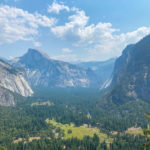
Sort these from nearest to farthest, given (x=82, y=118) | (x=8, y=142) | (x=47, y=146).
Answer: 1. (x=47, y=146)
2. (x=8, y=142)
3. (x=82, y=118)

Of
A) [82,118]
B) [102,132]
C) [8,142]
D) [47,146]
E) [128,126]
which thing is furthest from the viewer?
[82,118]

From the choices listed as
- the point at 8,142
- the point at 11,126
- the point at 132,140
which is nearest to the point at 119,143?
the point at 132,140

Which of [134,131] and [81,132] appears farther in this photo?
[81,132]

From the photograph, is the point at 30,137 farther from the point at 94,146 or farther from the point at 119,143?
the point at 119,143

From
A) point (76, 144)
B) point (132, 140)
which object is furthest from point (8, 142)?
point (132, 140)

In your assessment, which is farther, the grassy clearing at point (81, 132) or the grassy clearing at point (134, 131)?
the grassy clearing at point (134, 131)

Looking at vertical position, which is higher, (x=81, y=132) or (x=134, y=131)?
(x=134, y=131)

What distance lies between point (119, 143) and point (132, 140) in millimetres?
14484

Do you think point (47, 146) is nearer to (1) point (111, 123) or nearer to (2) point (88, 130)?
(2) point (88, 130)

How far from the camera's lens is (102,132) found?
5950 inches

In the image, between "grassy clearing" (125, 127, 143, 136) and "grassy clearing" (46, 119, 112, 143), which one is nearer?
"grassy clearing" (46, 119, 112, 143)

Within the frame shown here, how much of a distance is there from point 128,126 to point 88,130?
147 ft

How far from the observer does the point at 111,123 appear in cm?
16538

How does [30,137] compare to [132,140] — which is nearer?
[132,140]
